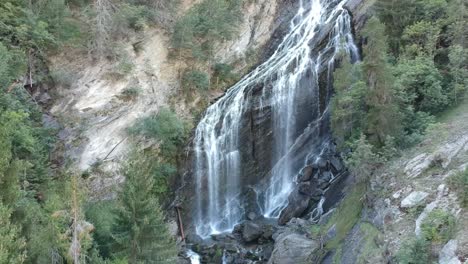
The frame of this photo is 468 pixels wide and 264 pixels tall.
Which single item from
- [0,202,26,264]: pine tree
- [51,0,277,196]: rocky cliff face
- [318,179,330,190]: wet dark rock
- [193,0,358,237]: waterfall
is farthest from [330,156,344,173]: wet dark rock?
[0,202,26,264]: pine tree

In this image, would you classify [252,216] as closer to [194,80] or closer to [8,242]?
[194,80]

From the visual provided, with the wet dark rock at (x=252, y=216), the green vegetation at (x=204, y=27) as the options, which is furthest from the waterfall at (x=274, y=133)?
the green vegetation at (x=204, y=27)

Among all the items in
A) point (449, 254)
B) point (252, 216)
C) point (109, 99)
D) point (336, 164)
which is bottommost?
point (449, 254)

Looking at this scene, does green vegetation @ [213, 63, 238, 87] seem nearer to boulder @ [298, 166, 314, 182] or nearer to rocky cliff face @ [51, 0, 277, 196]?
rocky cliff face @ [51, 0, 277, 196]

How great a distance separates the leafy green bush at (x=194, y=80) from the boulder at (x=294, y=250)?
39.1 feet

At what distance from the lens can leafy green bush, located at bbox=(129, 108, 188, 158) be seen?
25844 mm

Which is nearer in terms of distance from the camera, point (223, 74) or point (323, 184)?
→ point (323, 184)

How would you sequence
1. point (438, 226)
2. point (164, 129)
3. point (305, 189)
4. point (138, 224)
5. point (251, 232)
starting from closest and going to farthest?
point (438, 226) → point (138, 224) → point (251, 232) → point (305, 189) → point (164, 129)

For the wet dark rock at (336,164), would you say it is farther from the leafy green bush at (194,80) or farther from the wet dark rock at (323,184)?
the leafy green bush at (194,80)

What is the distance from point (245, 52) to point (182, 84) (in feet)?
17.1

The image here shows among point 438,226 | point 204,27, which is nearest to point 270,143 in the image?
point 204,27

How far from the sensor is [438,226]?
13.0 m

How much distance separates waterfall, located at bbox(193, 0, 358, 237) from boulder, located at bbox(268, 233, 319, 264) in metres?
6.76

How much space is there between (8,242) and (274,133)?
17634 mm
